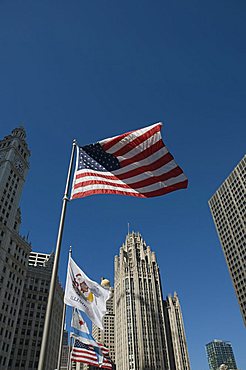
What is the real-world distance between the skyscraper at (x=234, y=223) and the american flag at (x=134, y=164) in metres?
124

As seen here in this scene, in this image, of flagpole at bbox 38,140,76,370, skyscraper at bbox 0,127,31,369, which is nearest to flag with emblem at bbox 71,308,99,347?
flagpole at bbox 38,140,76,370

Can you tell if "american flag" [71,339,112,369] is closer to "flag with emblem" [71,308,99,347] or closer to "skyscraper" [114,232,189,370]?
"flag with emblem" [71,308,99,347]

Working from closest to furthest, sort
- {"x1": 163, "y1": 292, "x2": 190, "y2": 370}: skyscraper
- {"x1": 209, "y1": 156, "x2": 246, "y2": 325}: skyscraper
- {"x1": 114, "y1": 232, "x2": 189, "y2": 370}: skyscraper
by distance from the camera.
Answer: {"x1": 209, "y1": 156, "x2": 246, "y2": 325}: skyscraper → {"x1": 114, "y1": 232, "x2": 189, "y2": 370}: skyscraper → {"x1": 163, "y1": 292, "x2": 190, "y2": 370}: skyscraper

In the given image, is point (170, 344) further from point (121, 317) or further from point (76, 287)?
point (76, 287)

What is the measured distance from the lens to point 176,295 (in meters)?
173

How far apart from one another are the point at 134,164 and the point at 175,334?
160 m

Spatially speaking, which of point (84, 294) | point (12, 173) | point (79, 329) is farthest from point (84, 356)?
point (12, 173)

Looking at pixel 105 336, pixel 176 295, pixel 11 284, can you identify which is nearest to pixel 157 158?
pixel 11 284

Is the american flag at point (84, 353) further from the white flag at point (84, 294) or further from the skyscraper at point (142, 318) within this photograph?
the skyscraper at point (142, 318)

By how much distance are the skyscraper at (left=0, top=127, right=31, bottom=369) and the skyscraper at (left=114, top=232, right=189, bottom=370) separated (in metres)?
76.1

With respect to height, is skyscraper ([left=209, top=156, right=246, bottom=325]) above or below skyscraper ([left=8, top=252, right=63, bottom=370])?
above

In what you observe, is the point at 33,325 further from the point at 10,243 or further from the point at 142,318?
the point at 142,318

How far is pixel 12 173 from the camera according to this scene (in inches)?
3423

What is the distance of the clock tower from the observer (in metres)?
80.2
